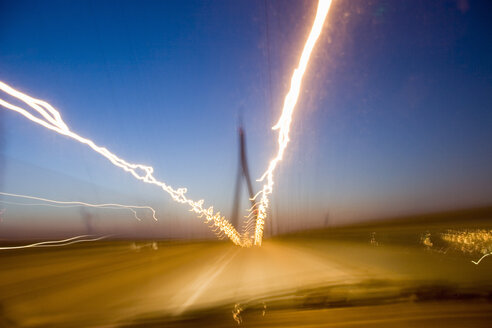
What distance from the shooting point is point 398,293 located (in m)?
7.07

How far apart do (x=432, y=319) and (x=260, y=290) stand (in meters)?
3.58

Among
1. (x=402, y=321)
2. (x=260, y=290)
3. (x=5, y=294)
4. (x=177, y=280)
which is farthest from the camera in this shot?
(x=177, y=280)

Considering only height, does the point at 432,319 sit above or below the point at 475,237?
below

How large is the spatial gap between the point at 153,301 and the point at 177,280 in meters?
3.56

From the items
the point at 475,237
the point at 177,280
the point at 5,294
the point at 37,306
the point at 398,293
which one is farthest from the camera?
the point at 475,237

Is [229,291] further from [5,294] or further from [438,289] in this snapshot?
[5,294]

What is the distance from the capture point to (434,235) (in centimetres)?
1972

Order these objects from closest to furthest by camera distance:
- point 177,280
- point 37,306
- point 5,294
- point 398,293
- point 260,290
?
point 398,293, point 37,306, point 260,290, point 5,294, point 177,280

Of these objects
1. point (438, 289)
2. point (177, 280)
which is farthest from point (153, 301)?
point (438, 289)

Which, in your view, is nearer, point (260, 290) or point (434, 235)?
point (260, 290)

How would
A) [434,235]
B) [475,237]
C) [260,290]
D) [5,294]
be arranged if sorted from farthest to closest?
1. [434,235]
2. [475,237]
3. [5,294]
4. [260,290]

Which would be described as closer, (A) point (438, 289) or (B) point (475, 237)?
(A) point (438, 289)

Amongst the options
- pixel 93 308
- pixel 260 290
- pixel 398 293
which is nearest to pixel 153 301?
pixel 93 308

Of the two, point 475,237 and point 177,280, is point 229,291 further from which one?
point 475,237
